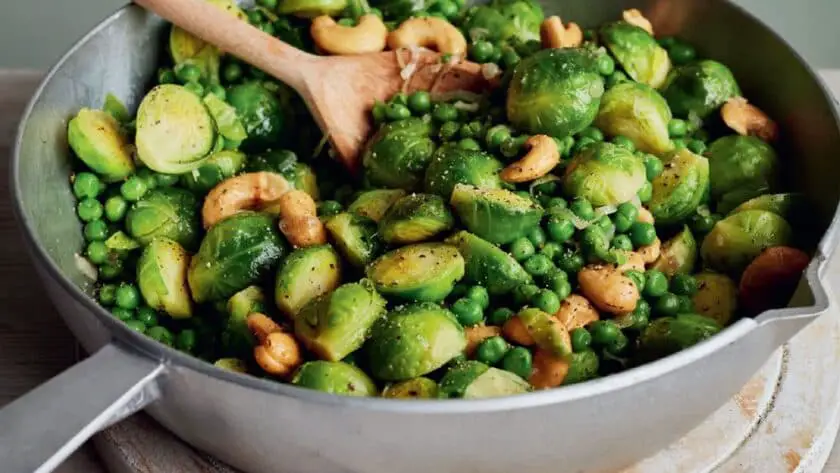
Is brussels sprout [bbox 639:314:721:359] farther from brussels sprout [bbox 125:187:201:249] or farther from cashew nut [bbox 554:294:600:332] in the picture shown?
brussels sprout [bbox 125:187:201:249]

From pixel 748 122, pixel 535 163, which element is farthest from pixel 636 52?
pixel 535 163

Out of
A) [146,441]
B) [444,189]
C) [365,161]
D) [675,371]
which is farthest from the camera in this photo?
[365,161]

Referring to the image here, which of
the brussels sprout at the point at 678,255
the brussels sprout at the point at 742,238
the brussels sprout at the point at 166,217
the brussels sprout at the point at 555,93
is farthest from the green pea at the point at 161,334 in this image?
the brussels sprout at the point at 742,238

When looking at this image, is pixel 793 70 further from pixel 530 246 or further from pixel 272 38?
pixel 272 38

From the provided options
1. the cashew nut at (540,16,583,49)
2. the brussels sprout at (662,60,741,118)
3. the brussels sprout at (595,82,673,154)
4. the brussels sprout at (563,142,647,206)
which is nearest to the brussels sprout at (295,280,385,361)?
the brussels sprout at (563,142,647,206)

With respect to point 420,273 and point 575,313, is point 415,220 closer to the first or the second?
point 420,273

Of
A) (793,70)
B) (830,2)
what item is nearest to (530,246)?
(793,70)
